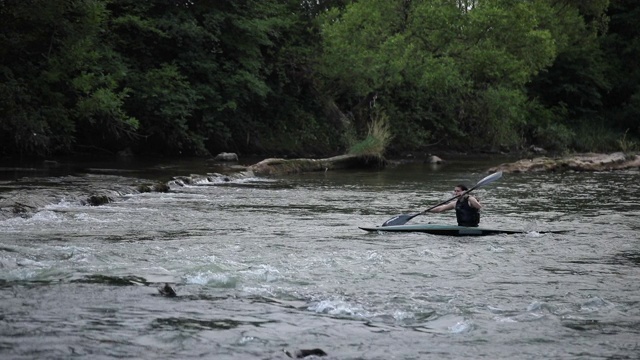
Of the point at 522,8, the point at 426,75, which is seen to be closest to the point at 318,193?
the point at 426,75

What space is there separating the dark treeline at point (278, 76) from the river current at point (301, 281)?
6.73m

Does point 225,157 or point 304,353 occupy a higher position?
point 225,157

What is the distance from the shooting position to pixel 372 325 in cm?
727

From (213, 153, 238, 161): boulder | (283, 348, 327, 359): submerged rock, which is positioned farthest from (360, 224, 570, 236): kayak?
(213, 153, 238, 161): boulder

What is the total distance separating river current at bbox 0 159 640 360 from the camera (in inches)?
261

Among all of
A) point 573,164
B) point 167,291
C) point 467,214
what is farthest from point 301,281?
point 573,164

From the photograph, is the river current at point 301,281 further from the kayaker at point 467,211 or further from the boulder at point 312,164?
the boulder at point 312,164

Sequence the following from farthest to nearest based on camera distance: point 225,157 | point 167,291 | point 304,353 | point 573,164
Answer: point 225,157 → point 573,164 → point 167,291 → point 304,353

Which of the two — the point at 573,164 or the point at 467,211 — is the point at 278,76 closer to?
the point at 573,164

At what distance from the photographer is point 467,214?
1362 cm

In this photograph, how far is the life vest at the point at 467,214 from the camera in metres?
13.6

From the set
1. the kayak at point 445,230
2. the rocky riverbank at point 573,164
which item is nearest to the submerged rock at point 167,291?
the kayak at point 445,230

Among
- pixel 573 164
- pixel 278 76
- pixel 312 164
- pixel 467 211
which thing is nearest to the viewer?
pixel 467 211

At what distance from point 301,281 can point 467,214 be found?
519cm
